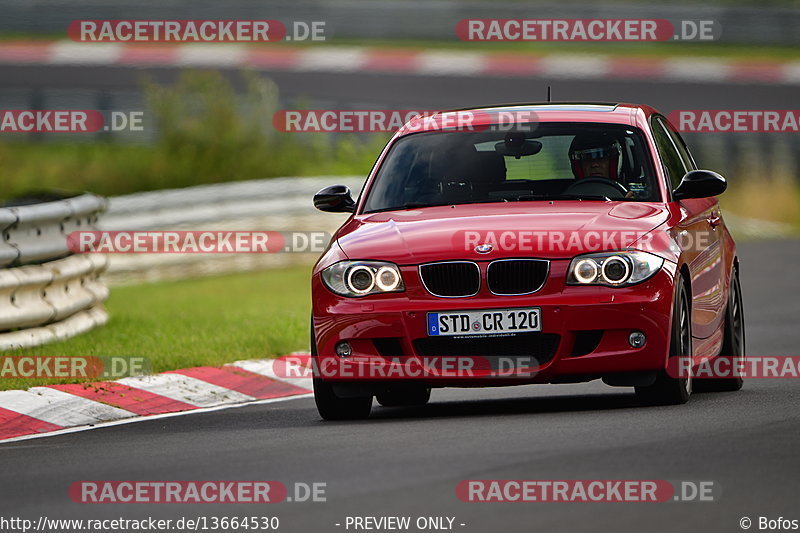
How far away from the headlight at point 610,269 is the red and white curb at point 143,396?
285cm

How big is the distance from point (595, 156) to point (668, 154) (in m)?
0.75

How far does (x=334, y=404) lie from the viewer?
996 centimetres

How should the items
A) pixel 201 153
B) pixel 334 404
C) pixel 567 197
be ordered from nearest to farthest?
1. pixel 334 404
2. pixel 567 197
3. pixel 201 153

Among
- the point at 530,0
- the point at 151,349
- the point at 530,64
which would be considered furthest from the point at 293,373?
the point at 530,0

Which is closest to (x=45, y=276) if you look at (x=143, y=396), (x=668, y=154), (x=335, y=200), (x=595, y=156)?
(x=143, y=396)

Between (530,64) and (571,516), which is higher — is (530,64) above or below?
above

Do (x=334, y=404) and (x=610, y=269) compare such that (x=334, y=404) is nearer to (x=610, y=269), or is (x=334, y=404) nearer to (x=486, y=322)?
(x=486, y=322)

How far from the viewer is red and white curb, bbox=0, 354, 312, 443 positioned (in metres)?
10.3

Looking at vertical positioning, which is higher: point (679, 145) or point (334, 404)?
point (679, 145)

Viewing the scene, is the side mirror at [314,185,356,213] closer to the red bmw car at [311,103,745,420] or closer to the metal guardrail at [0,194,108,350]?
the red bmw car at [311,103,745,420]

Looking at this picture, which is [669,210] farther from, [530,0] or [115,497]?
[530,0]

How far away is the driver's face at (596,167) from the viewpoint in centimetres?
1052

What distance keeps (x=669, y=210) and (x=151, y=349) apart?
14.8 ft

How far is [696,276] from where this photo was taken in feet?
33.7
